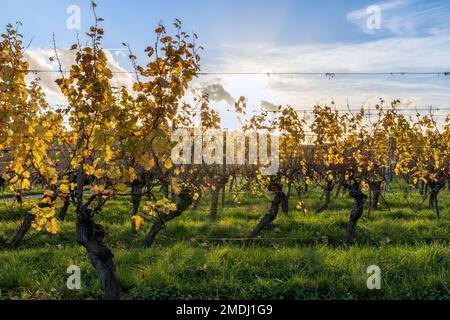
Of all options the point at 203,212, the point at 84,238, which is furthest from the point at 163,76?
the point at 203,212

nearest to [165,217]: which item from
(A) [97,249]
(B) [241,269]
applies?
(B) [241,269]

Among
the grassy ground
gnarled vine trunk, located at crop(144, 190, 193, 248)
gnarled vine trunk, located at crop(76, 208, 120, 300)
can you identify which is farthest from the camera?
gnarled vine trunk, located at crop(144, 190, 193, 248)

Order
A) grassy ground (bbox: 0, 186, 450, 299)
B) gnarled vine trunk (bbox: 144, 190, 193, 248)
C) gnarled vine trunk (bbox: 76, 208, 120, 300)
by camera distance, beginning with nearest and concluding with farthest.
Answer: gnarled vine trunk (bbox: 76, 208, 120, 300)
grassy ground (bbox: 0, 186, 450, 299)
gnarled vine trunk (bbox: 144, 190, 193, 248)

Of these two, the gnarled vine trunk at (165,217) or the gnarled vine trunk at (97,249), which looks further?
the gnarled vine trunk at (165,217)

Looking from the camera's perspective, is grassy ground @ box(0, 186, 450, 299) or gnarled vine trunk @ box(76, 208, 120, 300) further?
grassy ground @ box(0, 186, 450, 299)

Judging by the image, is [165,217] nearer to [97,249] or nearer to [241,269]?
[241,269]

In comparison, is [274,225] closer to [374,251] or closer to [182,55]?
[374,251]

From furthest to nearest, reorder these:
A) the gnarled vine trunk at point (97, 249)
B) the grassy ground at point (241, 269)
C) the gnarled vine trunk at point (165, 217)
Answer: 1. the gnarled vine trunk at point (165, 217)
2. the grassy ground at point (241, 269)
3. the gnarled vine trunk at point (97, 249)

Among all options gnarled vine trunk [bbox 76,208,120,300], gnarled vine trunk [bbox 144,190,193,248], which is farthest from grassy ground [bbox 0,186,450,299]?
gnarled vine trunk [bbox 76,208,120,300]

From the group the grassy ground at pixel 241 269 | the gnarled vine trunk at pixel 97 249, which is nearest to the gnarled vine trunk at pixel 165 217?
the grassy ground at pixel 241 269

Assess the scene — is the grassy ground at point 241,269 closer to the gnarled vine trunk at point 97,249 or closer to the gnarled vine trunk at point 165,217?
the gnarled vine trunk at point 165,217

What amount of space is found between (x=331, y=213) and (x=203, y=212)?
3.65 metres

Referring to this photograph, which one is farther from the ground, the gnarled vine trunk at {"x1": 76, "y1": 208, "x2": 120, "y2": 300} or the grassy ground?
the gnarled vine trunk at {"x1": 76, "y1": 208, "x2": 120, "y2": 300}

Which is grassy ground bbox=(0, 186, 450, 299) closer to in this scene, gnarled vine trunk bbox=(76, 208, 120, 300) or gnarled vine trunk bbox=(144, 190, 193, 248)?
gnarled vine trunk bbox=(144, 190, 193, 248)
